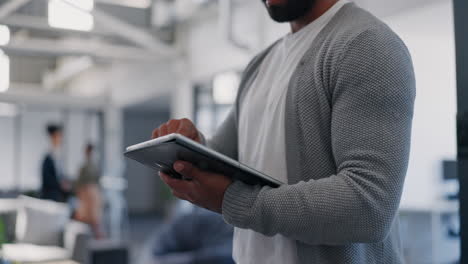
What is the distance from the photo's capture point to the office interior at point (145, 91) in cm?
387

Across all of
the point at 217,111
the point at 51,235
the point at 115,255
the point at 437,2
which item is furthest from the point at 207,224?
the point at 217,111

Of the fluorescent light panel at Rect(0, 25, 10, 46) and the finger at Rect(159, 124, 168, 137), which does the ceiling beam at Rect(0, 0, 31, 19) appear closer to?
the fluorescent light panel at Rect(0, 25, 10, 46)

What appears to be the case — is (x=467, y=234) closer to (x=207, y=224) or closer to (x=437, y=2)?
(x=437, y=2)

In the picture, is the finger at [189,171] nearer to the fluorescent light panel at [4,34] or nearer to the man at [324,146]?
the man at [324,146]

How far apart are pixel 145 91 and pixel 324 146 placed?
29.9ft

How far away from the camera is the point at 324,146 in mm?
922

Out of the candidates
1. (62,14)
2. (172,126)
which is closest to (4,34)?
(62,14)

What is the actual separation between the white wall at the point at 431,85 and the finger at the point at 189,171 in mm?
3355

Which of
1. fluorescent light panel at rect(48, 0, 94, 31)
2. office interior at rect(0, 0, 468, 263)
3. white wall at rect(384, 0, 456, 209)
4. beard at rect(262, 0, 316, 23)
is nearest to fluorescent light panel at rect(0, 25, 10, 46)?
office interior at rect(0, 0, 468, 263)

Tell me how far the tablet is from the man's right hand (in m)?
0.09

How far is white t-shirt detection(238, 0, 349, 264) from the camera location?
98 cm

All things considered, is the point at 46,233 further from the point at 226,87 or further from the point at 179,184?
the point at 179,184

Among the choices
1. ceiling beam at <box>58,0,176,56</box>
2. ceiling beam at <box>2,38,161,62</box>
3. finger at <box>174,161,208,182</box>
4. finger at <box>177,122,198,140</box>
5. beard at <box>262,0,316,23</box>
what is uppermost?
ceiling beam at <box>58,0,176,56</box>

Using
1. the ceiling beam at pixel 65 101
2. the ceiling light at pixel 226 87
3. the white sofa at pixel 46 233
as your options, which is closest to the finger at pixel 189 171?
the white sofa at pixel 46 233
